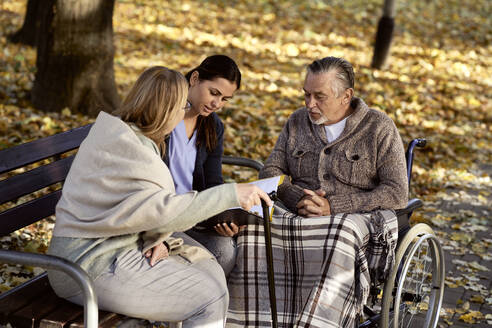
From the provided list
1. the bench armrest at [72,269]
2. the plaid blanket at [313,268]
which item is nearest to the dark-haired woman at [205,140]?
the plaid blanket at [313,268]

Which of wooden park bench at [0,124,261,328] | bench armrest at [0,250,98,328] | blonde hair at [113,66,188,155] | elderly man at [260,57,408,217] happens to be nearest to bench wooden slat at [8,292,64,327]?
wooden park bench at [0,124,261,328]

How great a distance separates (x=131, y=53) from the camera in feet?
32.6

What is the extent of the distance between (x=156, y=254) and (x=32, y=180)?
2.71 ft

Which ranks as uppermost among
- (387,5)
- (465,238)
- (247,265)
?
(387,5)

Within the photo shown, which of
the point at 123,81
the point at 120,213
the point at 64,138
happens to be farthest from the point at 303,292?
the point at 123,81

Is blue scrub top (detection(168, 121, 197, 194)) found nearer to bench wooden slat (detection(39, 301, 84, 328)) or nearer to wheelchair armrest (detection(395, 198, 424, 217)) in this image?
bench wooden slat (detection(39, 301, 84, 328))

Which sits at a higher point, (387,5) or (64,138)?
(387,5)

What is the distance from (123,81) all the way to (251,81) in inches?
72.0

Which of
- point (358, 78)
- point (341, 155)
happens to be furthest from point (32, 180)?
point (358, 78)

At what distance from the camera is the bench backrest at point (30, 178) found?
302cm

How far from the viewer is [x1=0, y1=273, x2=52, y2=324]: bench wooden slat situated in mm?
2662

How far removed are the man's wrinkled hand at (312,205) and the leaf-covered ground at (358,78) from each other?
1289mm

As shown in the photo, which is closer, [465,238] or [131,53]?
[465,238]

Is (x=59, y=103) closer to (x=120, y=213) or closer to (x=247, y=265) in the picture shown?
(x=247, y=265)
